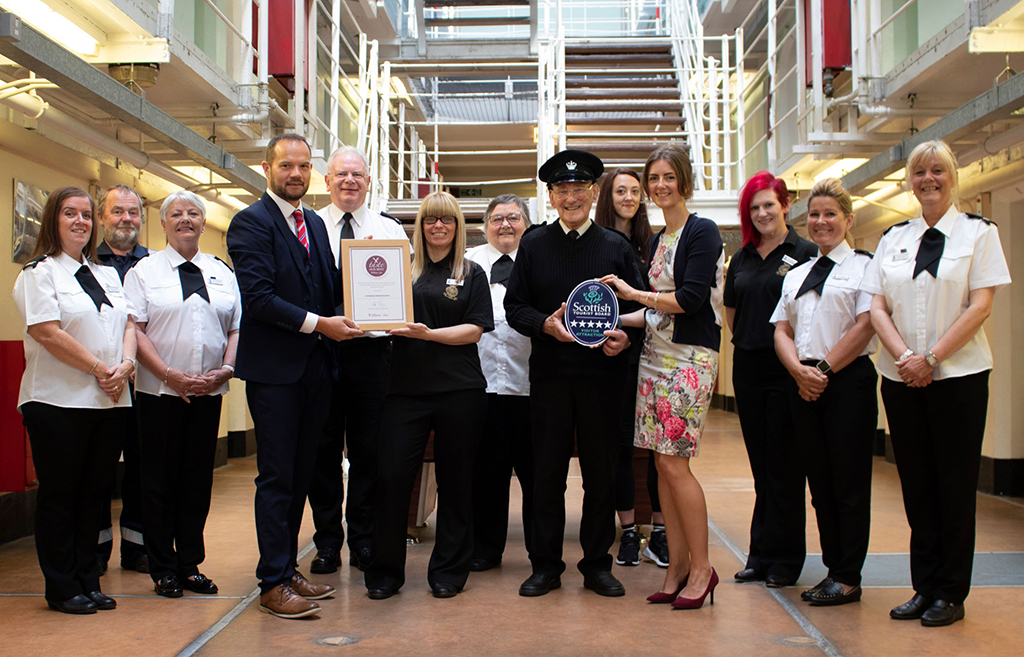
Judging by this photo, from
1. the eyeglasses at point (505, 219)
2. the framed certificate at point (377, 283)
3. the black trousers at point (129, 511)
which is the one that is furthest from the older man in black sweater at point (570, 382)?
the black trousers at point (129, 511)

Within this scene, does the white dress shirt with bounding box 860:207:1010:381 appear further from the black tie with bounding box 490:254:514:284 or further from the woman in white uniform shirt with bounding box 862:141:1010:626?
the black tie with bounding box 490:254:514:284

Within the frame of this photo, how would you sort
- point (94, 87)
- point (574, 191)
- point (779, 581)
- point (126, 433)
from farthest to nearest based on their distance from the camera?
point (126, 433) → point (779, 581) → point (574, 191) → point (94, 87)

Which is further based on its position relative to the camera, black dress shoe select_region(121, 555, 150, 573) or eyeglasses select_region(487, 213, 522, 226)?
eyeglasses select_region(487, 213, 522, 226)

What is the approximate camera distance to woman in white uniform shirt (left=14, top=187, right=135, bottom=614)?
358 cm

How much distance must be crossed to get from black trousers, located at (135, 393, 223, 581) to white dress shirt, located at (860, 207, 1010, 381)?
9.73ft

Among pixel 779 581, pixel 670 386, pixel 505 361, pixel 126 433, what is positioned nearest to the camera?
pixel 670 386

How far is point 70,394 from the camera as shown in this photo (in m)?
3.60

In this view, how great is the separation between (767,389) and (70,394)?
3019 mm

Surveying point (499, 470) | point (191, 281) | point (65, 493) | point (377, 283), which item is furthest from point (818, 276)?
point (65, 493)

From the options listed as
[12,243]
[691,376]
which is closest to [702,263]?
[691,376]

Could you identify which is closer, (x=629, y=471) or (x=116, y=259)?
(x=116, y=259)

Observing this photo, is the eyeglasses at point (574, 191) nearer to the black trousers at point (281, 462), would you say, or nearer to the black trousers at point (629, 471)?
the black trousers at point (629, 471)

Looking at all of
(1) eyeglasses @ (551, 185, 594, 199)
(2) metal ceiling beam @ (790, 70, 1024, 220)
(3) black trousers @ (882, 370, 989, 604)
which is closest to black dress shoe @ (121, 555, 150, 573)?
Result: (1) eyeglasses @ (551, 185, 594, 199)

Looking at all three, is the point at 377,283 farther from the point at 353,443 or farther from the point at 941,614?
the point at 941,614
